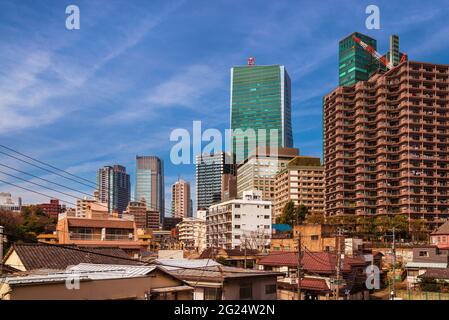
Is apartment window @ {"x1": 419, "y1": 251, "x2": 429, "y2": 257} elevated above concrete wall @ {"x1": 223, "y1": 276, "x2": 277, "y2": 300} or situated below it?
below

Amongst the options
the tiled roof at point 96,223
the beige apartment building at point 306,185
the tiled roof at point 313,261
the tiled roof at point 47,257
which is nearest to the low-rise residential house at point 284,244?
the tiled roof at point 313,261

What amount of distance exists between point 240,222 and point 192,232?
41.2m

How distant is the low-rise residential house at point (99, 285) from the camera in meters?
13.2

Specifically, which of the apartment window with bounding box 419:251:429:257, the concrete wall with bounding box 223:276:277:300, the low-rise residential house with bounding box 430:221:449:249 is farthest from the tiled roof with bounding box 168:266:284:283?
the low-rise residential house with bounding box 430:221:449:249

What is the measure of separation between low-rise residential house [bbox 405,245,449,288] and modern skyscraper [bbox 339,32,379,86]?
9618cm

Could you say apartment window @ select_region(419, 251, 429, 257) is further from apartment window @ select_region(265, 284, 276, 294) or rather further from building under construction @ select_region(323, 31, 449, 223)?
apartment window @ select_region(265, 284, 276, 294)

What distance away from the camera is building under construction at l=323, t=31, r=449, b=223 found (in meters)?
77.5

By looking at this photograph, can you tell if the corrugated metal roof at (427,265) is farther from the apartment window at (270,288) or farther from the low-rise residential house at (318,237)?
the apartment window at (270,288)

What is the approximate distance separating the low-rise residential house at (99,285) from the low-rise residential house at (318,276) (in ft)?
53.9

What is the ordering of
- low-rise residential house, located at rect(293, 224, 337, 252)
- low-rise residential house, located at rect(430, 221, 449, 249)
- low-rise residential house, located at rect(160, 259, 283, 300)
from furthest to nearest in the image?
low-rise residential house, located at rect(430, 221, 449, 249) < low-rise residential house, located at rect(293, 224, 337, 252) < low-rise residential house, located at rect(160, 259, 283, 300)

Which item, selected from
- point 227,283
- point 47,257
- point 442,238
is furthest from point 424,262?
point 47,257
